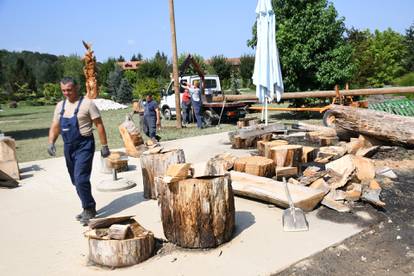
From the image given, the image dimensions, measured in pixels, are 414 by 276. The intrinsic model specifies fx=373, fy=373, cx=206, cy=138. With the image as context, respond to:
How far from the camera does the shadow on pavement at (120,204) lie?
16.9ft

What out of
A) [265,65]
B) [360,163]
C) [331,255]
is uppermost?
[265,65]

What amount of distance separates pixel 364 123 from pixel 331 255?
17.0 feet

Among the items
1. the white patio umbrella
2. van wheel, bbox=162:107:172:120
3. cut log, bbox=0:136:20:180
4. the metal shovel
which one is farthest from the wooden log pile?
van wheel, bbox=162:107:172:120

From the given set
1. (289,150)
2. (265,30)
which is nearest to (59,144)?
(265,30)

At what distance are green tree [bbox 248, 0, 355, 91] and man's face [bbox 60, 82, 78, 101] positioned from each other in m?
12.5

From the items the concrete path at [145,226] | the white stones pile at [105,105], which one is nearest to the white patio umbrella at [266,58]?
the concrete path at [145,226]

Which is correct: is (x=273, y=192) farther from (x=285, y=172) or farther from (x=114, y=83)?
(x=114, y=83)

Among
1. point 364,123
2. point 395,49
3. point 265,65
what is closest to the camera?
point 364,123

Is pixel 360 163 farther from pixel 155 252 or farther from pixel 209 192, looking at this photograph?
pixel 155 252

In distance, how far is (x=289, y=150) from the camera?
6.56 metres

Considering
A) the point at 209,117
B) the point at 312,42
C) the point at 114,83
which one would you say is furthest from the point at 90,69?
the point at 114,83

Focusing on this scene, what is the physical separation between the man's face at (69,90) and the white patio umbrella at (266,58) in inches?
254

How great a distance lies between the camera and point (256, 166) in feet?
19.4

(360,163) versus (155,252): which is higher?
(360,163)
